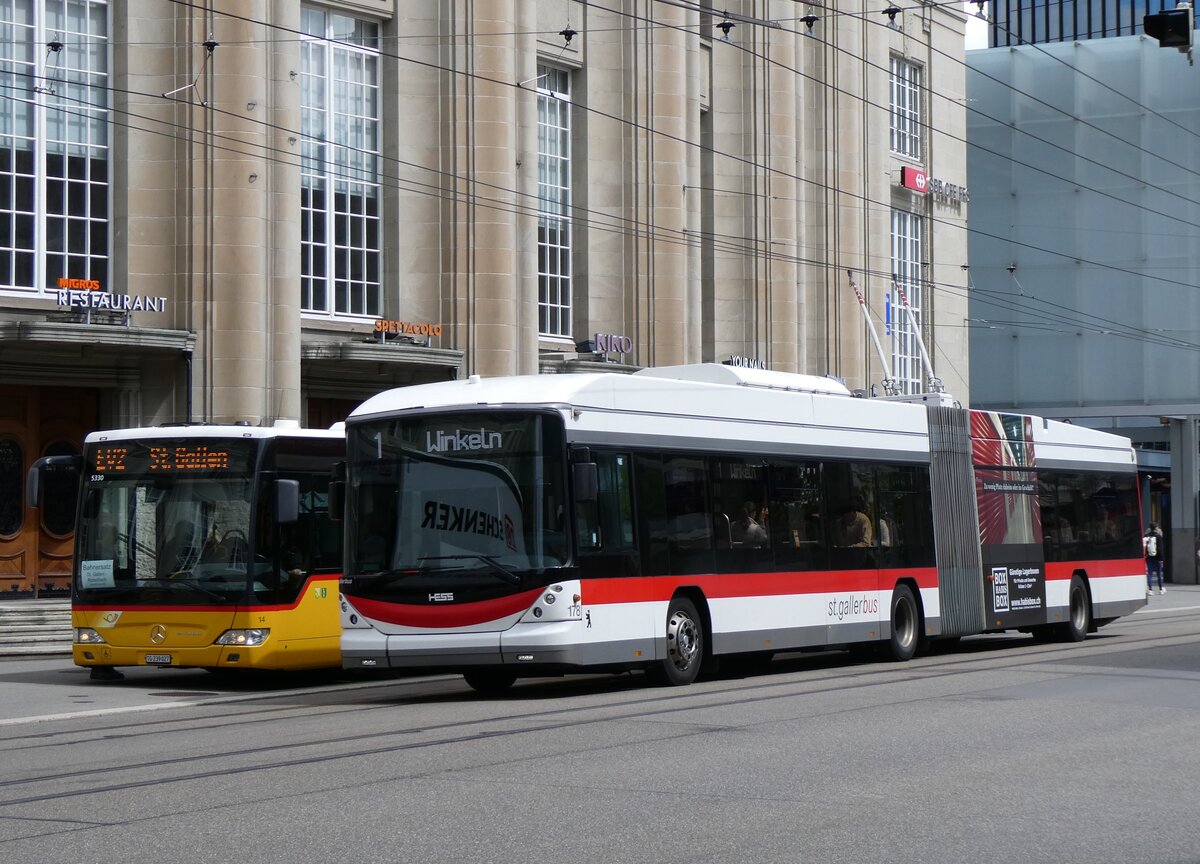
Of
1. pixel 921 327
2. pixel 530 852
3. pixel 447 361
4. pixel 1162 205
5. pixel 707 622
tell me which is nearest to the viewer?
pixel 530 852


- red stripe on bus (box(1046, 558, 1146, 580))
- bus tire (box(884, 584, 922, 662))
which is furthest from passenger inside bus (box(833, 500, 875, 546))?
red stripe on bus (box(1046, 558, 1146, 580))

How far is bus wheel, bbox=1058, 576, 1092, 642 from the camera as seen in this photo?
24906 millimetres

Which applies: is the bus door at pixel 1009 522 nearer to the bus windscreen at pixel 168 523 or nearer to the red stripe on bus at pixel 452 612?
the red stripe on bus at pixel 452 612

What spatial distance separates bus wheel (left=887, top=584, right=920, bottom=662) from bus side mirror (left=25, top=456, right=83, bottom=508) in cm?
953

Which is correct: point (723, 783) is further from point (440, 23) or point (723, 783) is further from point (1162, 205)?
point (1162, 205)

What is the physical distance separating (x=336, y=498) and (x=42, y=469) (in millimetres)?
3759

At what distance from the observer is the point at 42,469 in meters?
18.3

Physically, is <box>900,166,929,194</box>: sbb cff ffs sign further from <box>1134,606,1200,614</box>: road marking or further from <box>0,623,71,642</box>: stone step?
<box>0,623,71,642</box>: stone step

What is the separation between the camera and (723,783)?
9.74 m

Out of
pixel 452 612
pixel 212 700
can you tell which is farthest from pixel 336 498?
pixel 212 700

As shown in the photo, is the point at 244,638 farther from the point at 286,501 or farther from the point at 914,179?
the point at 914,179

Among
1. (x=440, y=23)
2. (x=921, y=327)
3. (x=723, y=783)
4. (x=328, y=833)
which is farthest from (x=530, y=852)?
(x=921, y=327)

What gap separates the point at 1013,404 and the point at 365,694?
45057mm

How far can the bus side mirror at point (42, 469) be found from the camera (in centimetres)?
1795
